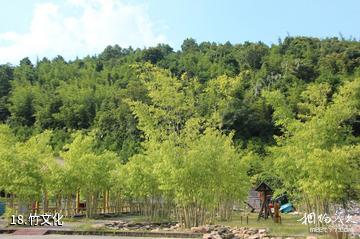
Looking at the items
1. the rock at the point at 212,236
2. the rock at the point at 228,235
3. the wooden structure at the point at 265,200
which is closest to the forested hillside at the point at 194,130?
the wooden structure at the point at 265,200

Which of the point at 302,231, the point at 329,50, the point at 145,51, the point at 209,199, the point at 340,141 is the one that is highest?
the point at 145,51

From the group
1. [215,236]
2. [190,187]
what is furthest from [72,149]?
[215,236]

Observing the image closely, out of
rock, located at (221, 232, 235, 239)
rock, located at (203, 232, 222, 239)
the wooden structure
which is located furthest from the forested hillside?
rock, located at (203, 232, 222, 239)

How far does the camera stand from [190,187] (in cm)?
1512

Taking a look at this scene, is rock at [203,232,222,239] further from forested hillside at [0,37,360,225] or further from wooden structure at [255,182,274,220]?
wooden structure at [255,182,274,220]

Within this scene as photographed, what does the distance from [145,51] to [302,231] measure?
47.7m

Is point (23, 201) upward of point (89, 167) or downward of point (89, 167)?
downward

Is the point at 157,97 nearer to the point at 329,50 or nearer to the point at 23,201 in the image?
the point at 23,201

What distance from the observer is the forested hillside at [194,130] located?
13820mm

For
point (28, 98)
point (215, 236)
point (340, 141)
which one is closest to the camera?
point (215, 236)

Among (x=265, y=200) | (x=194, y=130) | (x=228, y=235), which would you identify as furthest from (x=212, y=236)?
(x=265, y=200)

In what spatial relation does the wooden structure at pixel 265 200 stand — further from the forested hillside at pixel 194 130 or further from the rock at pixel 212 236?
the rock at pixel 212 236

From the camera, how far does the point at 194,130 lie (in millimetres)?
16969

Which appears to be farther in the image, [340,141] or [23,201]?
[23,201]
